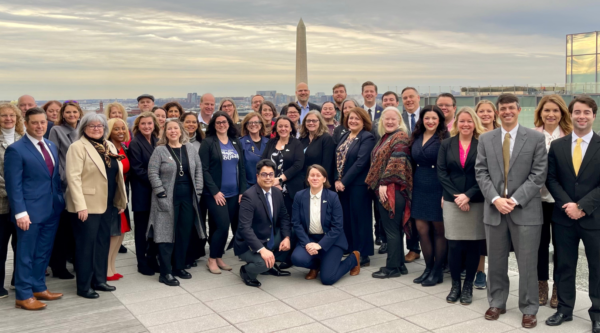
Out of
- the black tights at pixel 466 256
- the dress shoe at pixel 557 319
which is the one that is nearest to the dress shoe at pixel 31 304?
the black tights at pixel 466 256

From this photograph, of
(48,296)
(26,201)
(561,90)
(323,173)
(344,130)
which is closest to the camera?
(26,201)

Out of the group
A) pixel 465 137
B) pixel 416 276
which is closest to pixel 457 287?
pixel 416 276

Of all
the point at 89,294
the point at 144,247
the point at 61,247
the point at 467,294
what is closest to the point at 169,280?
the point at 144,247

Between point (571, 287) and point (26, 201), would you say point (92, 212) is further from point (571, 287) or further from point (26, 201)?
point (571, 287)

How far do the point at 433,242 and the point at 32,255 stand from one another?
375 centimetres

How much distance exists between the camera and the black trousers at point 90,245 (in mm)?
5383

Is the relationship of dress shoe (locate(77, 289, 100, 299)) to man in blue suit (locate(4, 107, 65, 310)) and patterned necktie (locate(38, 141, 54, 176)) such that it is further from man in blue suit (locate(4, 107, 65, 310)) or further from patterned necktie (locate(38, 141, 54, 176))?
patterned necktie (locate(38, 141, 54, 176))

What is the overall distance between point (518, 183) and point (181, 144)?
3310 mm

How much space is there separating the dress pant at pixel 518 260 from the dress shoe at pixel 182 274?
3.02 meters

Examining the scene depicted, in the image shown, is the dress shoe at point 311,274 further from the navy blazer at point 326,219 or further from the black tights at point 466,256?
the black tights at point 466,256

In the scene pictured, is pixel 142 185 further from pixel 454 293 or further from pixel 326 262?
pixel 454 293

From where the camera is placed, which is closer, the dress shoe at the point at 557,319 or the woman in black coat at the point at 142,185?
the dress shoe at the point at 557,319

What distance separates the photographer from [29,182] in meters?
5.04

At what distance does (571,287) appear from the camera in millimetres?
4617
